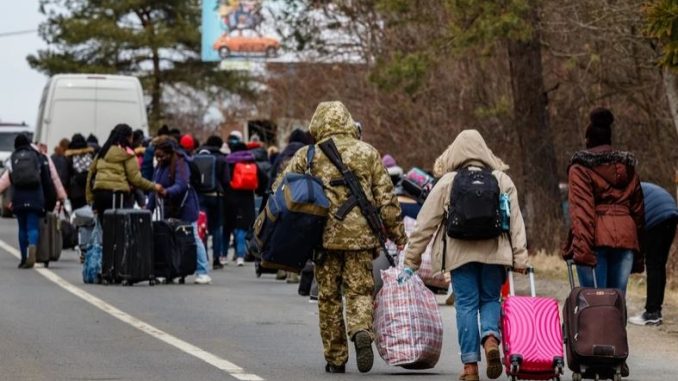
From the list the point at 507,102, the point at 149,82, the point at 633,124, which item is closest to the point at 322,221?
the point at 507,102

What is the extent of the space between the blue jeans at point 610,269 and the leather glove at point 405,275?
56.8 inches

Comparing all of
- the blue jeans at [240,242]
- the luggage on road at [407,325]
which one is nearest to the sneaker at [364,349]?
the luggage on road at [407,325]

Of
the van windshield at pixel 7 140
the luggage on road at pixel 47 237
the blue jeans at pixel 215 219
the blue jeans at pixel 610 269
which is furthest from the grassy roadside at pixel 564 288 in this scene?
the van windshield at pixel 7 140

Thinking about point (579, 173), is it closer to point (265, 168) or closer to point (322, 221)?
point (322, 221)

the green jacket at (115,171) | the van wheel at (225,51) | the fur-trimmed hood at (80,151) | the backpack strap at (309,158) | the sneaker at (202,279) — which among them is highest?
the van wheel at (225,51)

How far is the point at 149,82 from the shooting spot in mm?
77938

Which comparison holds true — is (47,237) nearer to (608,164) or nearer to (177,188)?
(177,188)

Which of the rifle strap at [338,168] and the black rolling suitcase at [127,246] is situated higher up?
the rifle strap at [338,168]

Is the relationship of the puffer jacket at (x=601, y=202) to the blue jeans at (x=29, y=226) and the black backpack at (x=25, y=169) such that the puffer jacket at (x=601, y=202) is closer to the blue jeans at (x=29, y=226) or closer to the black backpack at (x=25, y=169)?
Result: the black backpack at (x=25, y=169)

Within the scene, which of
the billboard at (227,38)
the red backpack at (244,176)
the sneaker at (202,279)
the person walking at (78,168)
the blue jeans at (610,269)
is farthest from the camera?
the billboard at (227,38)

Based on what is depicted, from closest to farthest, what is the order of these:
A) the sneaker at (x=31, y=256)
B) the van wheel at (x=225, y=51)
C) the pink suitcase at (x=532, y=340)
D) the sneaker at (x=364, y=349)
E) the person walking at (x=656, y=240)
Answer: the pink suitcase at (x=532, y=340) → the sneaker at (x=364, y=349) → the person walking at (x=656, y=240) → the sneaker at (x=31, y=256) → the van wheel at (x=225, y=51)

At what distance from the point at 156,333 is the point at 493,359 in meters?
4.57

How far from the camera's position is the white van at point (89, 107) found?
117ft

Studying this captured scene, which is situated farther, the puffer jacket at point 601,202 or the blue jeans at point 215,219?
the blue jeans at point 215,219
